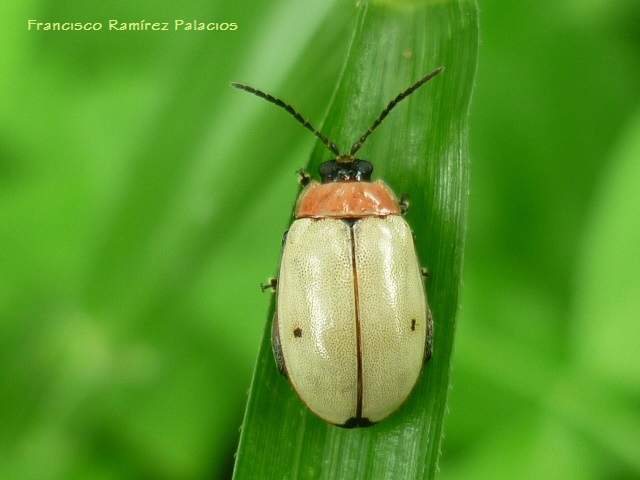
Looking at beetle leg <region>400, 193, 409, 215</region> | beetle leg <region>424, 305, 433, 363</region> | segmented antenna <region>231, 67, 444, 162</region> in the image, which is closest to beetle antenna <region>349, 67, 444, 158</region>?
segmented antenna <region>231, 67, 444, 162</region>

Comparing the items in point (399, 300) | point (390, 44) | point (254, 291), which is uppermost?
point (390, 44)

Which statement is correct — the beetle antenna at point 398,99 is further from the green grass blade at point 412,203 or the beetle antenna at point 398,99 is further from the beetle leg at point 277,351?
the beetle leg at point 277,351

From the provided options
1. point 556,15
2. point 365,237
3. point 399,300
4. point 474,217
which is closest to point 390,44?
point 365,237

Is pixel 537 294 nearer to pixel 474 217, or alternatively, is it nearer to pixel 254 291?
A: pixel 474 217

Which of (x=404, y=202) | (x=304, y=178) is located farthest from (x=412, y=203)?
(x=304, y=178)

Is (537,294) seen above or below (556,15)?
below

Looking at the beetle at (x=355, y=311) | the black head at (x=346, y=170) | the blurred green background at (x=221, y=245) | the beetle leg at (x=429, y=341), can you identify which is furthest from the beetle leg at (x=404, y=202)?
the blurred green background at (x=221, y=245)

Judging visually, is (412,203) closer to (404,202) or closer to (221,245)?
(404,202)
